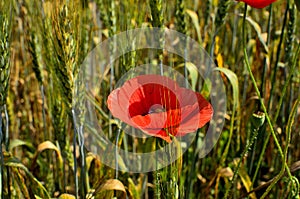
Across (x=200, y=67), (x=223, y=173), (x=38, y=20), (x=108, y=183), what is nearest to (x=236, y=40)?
(x=200, y=67)

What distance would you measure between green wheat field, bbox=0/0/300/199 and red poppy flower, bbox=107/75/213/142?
5 cm

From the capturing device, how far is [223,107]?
156cm

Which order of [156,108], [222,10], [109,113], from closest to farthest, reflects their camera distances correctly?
[156,108], [222,10], [109,113]

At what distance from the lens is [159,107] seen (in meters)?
0.79

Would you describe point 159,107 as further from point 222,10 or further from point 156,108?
point 222,10

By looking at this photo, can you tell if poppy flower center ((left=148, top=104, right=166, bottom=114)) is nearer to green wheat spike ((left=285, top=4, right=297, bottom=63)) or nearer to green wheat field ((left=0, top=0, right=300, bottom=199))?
green wheat field ((left=0, top=0, right=300, bottom=199))

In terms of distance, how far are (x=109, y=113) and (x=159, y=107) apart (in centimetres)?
38

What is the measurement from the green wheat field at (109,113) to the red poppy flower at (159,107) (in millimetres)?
51

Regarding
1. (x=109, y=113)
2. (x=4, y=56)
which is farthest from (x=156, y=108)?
(x=109, y=113)

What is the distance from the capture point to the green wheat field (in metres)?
0.81

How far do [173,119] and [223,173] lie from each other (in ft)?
1.52

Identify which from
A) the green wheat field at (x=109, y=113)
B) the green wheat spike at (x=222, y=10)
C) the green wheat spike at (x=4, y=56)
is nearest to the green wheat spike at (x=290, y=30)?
the green wheat field at (x=109, y=113)

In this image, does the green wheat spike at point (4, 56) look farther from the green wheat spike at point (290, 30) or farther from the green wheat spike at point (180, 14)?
the green wheat spike at point (290, 30)

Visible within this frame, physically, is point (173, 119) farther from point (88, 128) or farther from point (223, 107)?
point (223, 107)
